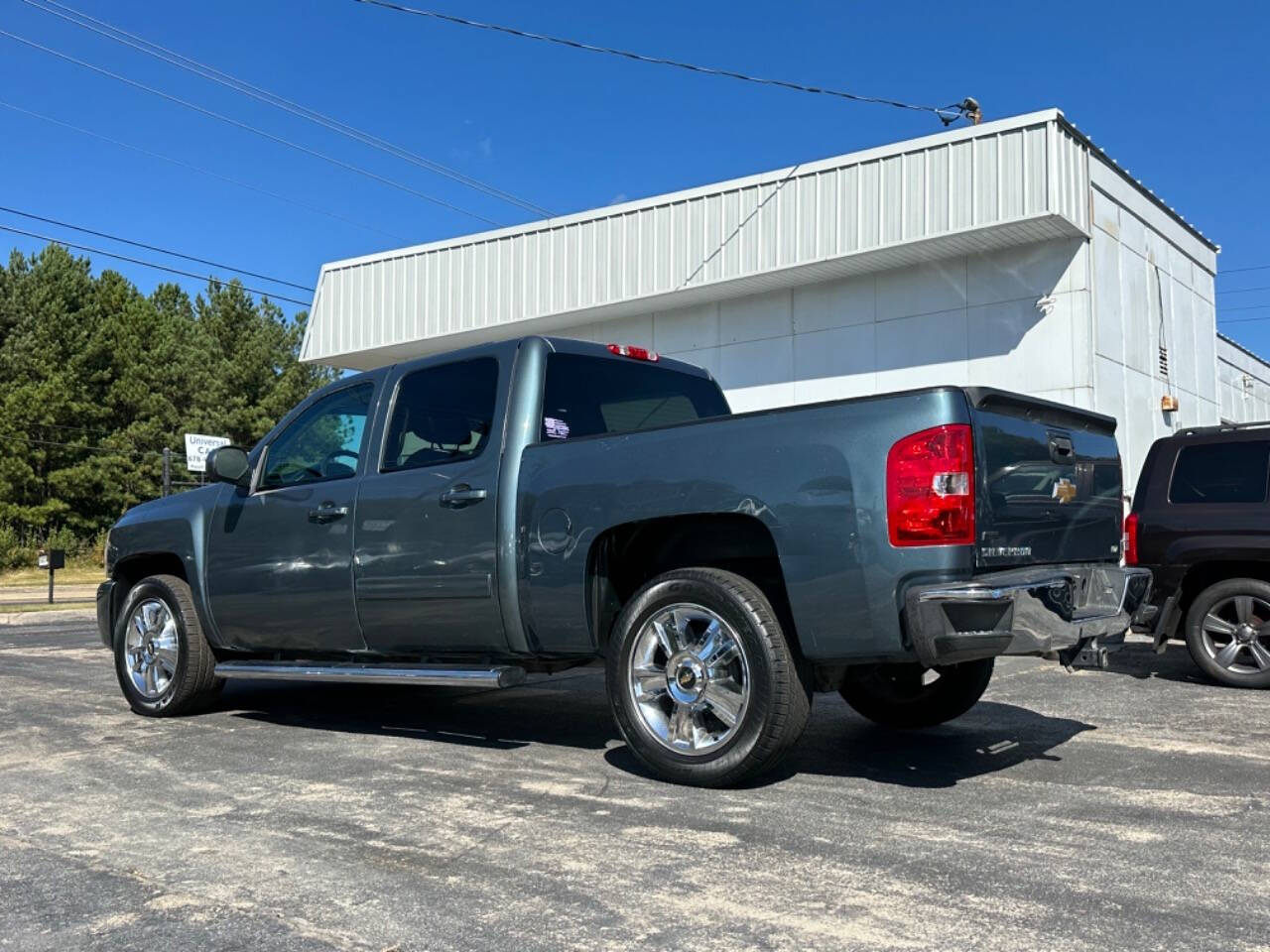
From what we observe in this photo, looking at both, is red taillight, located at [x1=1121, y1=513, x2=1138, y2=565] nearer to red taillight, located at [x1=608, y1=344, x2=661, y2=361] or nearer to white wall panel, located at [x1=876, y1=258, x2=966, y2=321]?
red taillight, located at [x1=608, y1=344, x2=661, y2=361]

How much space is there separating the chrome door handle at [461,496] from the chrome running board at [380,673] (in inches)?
29.8

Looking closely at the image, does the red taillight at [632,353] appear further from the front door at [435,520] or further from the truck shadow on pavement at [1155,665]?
the truck shadow on pavement at [1155,665]

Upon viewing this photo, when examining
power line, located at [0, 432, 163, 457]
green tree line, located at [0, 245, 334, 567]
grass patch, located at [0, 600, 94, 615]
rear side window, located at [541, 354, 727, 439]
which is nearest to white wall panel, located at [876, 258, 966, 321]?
Answer: rear side window, located at [541, 354, 727, 439]

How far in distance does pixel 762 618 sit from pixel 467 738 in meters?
2.11

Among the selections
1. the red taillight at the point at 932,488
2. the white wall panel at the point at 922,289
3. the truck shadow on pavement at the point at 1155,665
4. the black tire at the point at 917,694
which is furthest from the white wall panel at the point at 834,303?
the red taillight at the point at 932,488

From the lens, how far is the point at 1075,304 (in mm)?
14195

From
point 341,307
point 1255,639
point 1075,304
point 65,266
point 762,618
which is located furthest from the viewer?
point 65,266

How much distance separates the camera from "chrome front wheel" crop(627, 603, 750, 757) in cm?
448

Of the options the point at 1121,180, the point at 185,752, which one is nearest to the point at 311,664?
the point at 185,752

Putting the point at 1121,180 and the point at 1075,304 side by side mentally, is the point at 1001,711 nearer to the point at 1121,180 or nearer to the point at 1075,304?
the point at 1075,304

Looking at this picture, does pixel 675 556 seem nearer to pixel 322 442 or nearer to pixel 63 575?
pixel 322 442

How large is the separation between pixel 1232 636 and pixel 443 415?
577cm

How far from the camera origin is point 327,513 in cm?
582

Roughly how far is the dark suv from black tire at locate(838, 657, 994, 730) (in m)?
2.91
